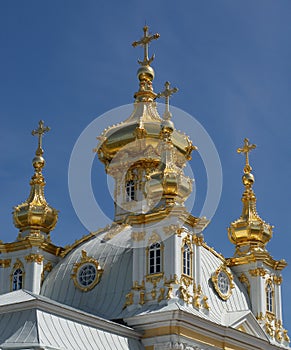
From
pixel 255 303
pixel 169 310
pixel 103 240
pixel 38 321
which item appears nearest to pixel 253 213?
pixel 255 303

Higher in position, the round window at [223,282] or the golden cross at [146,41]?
the golden cross at [146,41]

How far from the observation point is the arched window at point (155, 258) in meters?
34.3

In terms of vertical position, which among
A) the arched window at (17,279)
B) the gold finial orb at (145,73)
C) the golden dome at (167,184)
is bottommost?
the arched window at (17,279)

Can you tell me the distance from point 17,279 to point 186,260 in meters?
7.48

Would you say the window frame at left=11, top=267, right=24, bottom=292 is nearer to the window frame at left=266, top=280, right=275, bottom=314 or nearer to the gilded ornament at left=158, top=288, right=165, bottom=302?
the gilded ornament at left=158, top=288, right=165, bottom=302

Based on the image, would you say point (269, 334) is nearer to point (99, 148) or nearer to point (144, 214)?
point (144, 214)

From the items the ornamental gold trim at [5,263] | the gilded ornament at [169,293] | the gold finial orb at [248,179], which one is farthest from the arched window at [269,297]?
the ornamental gold trim at [5,263]

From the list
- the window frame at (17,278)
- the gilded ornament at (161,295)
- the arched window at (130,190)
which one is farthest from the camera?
the arched window at (130,190)

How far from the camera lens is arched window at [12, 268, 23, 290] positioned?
38219 millimetres

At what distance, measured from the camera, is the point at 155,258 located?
34469mm

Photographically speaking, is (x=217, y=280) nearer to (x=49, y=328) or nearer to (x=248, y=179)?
(x=248, y=179)

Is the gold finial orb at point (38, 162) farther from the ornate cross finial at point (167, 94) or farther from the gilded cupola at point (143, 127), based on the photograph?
the ornate cross finial at point (167, 94)

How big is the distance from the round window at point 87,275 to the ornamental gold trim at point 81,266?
0.33 feet

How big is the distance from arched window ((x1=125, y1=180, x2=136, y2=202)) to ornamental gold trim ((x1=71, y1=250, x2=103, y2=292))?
4.68m
